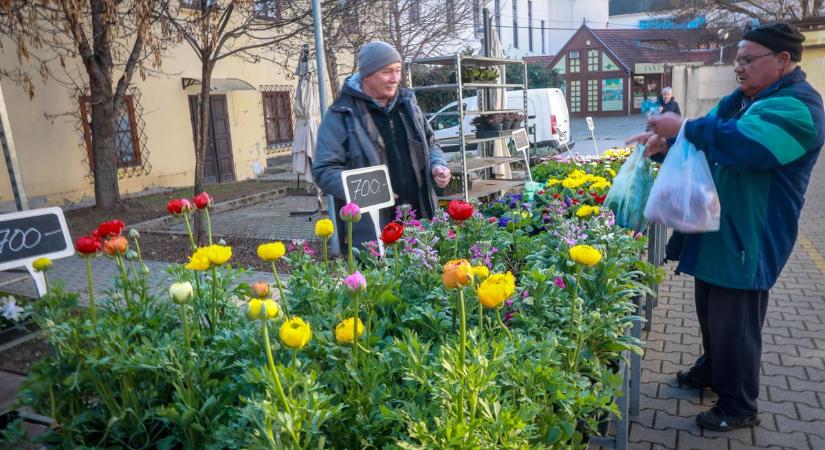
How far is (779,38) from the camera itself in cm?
261

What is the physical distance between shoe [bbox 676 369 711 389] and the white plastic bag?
1.24 meters

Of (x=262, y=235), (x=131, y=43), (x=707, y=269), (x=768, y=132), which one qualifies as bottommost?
(x=262, y=235)

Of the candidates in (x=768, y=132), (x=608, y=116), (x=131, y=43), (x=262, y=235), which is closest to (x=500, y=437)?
(x=768, y=132)

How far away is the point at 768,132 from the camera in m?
2.45

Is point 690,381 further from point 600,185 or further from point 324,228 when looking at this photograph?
point 324,228

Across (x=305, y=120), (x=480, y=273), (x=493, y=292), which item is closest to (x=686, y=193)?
(x=480, y=273)

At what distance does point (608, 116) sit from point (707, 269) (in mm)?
39419

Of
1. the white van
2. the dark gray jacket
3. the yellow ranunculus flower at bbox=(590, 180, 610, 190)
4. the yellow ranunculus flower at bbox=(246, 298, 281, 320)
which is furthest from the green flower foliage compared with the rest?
the white van

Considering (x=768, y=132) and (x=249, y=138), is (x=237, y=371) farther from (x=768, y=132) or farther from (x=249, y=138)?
(x=249, y=138)

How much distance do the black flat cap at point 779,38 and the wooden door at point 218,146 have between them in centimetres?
1263

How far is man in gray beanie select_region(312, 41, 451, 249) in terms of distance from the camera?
10.2ft

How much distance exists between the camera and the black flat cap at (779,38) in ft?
8.56

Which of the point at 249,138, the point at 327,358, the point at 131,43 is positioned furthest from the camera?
the point at 249,138

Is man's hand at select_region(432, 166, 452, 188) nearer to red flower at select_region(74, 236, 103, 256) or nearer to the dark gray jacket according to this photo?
the dark gray jacket
